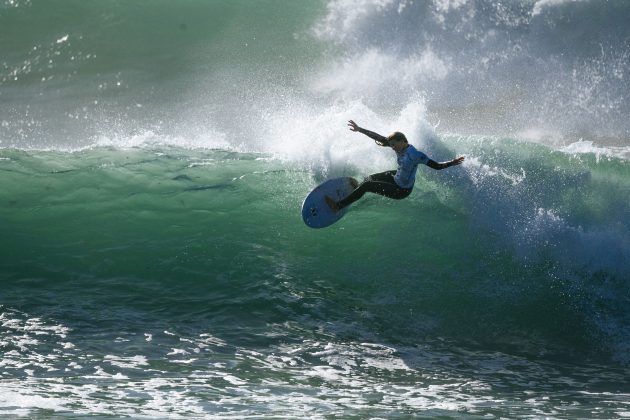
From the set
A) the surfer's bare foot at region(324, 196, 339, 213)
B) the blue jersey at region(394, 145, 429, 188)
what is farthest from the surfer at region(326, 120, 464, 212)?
the surfer's bare foot at region(324, 196, 339, 213)

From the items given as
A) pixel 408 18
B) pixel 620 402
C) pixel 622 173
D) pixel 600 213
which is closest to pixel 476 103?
pixel 408 18

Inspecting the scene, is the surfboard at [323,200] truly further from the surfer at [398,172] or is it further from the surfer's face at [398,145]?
the surfer's face at [398,145]

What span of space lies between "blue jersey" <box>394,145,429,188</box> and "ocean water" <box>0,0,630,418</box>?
1.41m

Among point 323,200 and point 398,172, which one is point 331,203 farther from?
point 398,172

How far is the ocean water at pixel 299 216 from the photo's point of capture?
6.27m

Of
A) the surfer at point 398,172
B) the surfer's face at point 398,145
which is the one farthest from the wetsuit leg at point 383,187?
the surfer's face at point 398,145

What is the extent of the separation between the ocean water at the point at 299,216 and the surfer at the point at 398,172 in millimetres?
1247

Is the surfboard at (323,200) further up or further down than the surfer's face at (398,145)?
further down

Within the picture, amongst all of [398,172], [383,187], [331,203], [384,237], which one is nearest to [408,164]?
[398,172]

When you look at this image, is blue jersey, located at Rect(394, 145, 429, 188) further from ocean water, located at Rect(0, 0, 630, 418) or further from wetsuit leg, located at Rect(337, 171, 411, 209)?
ocean water, located at Rect(0, 0, 630, 418)

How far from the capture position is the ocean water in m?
6.27

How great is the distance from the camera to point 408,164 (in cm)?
773

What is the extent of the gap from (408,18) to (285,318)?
959 cm

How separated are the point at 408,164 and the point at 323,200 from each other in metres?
1.33
